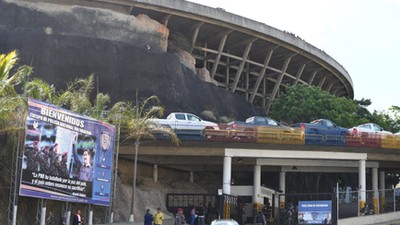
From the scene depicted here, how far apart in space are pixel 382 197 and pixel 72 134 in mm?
22255

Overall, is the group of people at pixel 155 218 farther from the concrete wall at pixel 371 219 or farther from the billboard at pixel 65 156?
the concrete wall at pixel 371 219

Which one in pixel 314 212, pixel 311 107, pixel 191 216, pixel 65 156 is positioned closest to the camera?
pixel 65 156

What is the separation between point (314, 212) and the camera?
3109cm

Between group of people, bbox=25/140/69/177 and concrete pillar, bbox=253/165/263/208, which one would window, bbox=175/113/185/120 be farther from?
group of people, bbox=25/140/69/177

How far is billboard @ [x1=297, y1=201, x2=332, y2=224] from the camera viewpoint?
31000mm

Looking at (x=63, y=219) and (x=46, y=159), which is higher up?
(x=46, y=159)

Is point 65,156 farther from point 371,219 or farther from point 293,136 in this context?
point 371,219

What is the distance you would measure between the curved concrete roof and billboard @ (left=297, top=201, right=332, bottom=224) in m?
25.9

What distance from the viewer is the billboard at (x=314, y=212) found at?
3100 centimetres

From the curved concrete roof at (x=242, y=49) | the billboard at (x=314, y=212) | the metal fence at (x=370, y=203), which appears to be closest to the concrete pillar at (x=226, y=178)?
the billboard at (x=314, y=212)

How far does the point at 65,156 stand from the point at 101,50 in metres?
21.5

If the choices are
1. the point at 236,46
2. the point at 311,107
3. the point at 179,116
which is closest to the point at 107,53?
the point at 179,116

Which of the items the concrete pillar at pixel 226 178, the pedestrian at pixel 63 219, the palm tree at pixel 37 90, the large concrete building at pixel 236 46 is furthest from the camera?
the large concrete building at pixel 236 46

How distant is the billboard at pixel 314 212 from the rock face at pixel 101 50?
56.6 feet
